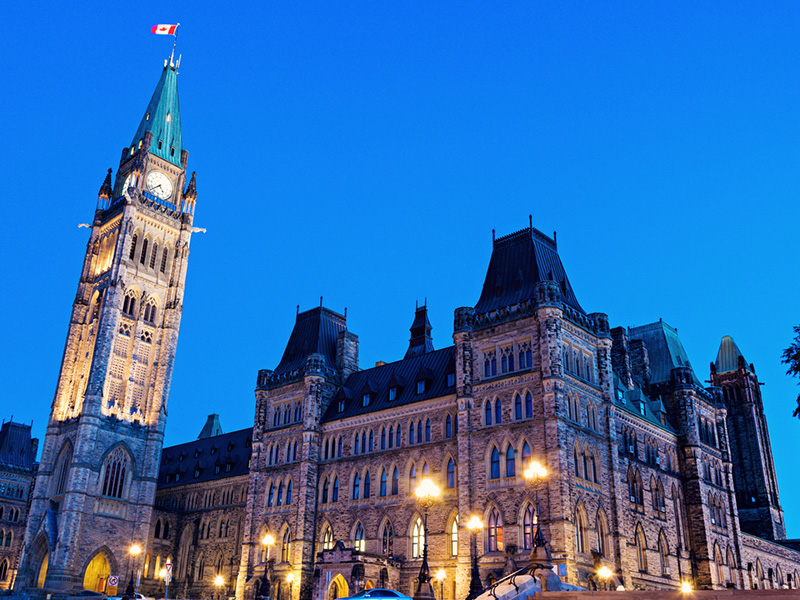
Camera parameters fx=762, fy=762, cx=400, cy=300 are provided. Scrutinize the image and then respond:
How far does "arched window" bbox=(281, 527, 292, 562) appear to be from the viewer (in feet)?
193

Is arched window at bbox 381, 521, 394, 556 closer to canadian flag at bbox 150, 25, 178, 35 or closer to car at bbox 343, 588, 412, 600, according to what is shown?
car at bbox 343, 588, 412, 600

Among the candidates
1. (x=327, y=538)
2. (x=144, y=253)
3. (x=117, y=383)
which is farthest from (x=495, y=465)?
(x=144, y=253)

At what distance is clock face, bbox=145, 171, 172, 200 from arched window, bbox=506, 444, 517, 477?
188 feet

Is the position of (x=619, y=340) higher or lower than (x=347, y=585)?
Result: higher

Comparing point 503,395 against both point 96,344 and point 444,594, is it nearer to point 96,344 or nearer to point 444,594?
point 444,594

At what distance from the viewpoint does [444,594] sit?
4956 cm

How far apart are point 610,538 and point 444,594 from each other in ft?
37.2

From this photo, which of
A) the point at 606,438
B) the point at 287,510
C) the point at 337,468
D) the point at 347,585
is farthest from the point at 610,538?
the point at 287,510

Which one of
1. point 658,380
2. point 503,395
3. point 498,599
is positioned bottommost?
point 498,599

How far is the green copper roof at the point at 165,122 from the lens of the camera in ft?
301

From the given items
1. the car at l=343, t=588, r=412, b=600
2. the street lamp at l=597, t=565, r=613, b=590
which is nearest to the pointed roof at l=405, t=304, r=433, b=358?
the street lamp at l=597, t=565, r=613, b=590

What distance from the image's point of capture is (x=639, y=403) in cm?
5962

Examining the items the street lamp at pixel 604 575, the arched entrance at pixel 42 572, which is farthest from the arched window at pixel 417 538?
the arched entrance at pixel 42 572

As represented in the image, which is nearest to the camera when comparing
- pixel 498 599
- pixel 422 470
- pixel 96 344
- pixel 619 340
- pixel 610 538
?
pixel 498 599
